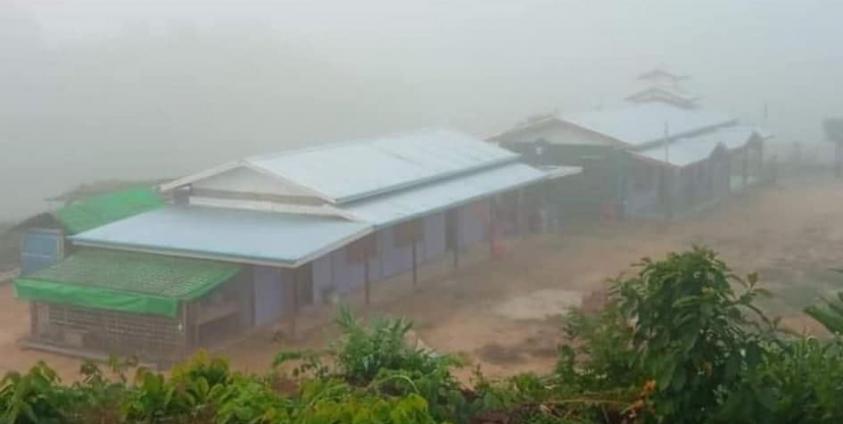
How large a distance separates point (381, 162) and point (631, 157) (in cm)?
820

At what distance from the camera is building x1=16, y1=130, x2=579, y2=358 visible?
1612 centimetres

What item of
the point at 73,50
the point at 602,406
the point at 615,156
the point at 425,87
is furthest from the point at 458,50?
the point at 602,406

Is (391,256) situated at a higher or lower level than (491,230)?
lower

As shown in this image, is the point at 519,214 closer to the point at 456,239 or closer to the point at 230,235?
the point at 456,239

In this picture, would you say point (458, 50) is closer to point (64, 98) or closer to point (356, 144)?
point (64, 98)

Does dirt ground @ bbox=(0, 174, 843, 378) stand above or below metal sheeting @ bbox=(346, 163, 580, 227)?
below

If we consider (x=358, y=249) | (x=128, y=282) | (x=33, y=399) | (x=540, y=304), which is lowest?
(x=540, y=304)

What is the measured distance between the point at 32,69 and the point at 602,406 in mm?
51999

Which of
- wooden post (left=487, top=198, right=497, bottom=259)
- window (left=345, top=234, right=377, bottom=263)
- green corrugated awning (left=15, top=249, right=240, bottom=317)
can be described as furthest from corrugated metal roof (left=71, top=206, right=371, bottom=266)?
wooden post (left=487, top=198, right=497, bottom=259)

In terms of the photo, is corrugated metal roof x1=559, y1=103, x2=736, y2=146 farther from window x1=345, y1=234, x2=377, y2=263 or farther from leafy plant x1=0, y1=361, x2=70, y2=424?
leafy plant x1=0, y1=361, x2=70, y2=424

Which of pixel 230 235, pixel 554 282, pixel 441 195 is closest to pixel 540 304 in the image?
pixel 554 282

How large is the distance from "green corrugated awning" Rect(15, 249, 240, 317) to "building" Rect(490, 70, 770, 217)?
13.5 metres

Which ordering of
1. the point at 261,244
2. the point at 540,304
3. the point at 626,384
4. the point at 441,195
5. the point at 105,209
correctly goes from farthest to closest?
1. the point at 441,195
2. the point at 105,209
3. the point at 540,304
4. the point at 261,244
5. the point at 626,384

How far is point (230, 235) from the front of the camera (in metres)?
17.7
